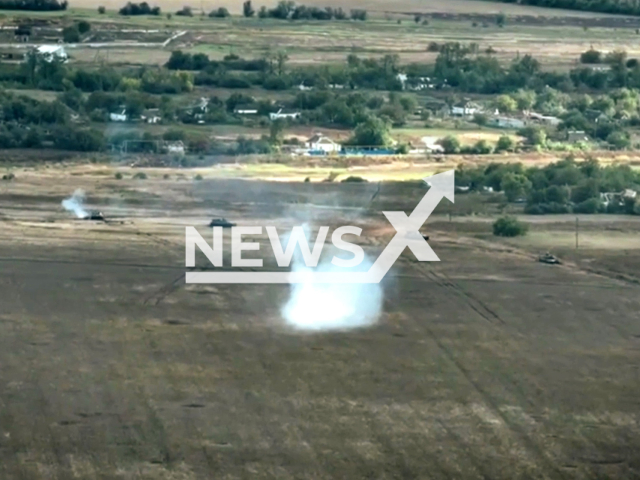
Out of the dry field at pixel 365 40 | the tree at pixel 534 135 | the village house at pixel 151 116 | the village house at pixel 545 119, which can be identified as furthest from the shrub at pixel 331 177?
the dry field at pixel 365 40

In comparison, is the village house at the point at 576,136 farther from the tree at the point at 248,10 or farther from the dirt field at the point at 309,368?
the tree at the point at 248,10

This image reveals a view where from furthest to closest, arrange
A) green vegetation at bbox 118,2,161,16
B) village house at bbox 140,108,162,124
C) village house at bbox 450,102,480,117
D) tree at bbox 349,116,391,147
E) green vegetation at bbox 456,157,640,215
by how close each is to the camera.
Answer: green vegetation at bbox 118,2,161,16 → village house at bbox 450,102,480,117 → village house at bbox 140,108,162,124 → tree at bbox 349,116,391,147 → green vegetation at bbox 456,157,640,215

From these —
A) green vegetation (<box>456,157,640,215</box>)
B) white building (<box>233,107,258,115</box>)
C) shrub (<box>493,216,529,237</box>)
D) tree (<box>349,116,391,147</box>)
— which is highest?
shrub (<box>493,216,529,237</box>)

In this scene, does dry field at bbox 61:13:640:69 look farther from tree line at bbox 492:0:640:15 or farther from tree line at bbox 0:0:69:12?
tree line at bbox 0:0:69:12

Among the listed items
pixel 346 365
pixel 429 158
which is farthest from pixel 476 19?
pixel 346 365

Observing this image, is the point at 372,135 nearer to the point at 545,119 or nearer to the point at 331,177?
the point at 331,177

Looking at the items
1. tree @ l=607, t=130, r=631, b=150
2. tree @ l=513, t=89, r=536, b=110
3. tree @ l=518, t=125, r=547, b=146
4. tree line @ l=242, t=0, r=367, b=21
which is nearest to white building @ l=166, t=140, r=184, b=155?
tree @ l=518, t=125, r=547, b=146

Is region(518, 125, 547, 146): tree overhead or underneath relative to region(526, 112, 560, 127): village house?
overhead
